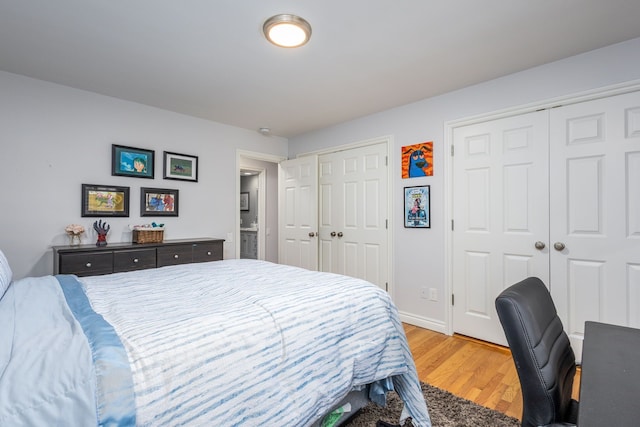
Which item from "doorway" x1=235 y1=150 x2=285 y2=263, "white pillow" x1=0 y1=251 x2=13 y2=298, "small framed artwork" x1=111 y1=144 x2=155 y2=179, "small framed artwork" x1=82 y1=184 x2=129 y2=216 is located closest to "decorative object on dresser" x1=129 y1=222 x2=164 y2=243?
"small framed artwork" x1=82 y1=184 x2=129 y2=216

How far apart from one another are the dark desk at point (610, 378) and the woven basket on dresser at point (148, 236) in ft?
10.9

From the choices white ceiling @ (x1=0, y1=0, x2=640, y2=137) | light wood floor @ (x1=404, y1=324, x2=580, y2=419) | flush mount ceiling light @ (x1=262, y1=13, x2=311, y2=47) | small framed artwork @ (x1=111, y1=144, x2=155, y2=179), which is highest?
white ceiling @ (x1=0, y1=0, x2=640, y2=137)

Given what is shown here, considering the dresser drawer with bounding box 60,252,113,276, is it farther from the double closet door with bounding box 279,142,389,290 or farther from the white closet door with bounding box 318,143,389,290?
the white closet door with bounding box 318,143,389,290

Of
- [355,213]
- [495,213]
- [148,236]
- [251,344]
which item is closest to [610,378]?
[251,344]

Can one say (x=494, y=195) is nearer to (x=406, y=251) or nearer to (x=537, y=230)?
(x=537, y=230)

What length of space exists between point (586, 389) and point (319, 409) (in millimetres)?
890

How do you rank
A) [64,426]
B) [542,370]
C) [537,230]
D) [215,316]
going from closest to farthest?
[64,426] → [542,370] → [215,316] → [537,230]

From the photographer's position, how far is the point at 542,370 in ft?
3.03

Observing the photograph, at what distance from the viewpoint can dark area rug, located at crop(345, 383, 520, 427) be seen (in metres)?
1.67

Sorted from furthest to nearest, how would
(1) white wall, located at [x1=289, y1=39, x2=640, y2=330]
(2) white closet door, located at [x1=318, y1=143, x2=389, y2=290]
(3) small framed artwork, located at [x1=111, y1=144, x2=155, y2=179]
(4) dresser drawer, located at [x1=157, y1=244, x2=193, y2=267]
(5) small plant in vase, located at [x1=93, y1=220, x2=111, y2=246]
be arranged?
(2) white closet door, located at [x1=318, y1=143, x2=389, y2=290] < (3) small framed artwork, located at [x1=111, y1=144, x2=155, y2=179] < (4) dresser drawer, located at [x1=157, y1=244, x2=193, y2=267] < (5) small plant in vase, located at [x1=93, y1=220, x2=111, y2=246] < (1) white wall, located at [x1=289, y1=39, x2=640, y2=330]

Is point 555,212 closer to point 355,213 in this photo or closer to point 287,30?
point 355,213

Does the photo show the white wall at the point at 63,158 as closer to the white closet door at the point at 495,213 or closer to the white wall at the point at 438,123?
the white wall at the point at 438,123

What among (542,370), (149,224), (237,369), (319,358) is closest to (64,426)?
(237,369)

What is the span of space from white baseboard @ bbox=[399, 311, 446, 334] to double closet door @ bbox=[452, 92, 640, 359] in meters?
0.14
